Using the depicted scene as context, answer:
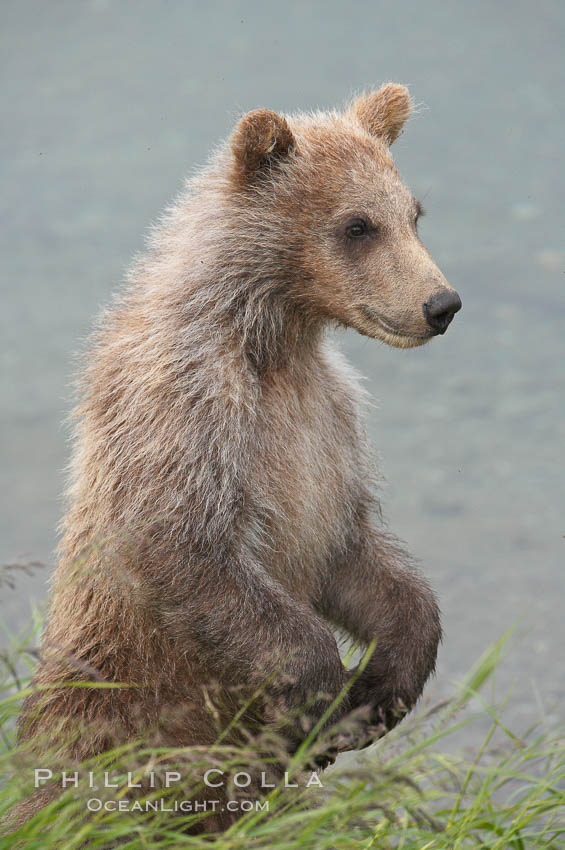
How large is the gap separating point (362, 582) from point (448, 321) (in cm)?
131

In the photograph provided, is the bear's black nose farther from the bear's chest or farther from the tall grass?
the tall grass

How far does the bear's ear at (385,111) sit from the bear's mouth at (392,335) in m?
0.88

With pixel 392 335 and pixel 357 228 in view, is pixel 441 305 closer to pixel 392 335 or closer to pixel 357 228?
pixel 392 335

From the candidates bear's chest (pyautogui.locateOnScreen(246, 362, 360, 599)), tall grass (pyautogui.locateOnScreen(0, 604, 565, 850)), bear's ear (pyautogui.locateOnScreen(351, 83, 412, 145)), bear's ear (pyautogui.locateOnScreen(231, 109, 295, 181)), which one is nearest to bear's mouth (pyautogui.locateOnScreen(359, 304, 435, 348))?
bear's chest (pyautogui.locateOnScreen(246, 362, 360, 599))

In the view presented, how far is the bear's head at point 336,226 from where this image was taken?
172 inches

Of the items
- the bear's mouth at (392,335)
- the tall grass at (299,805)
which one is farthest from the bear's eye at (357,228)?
the tall grass at (299,805)

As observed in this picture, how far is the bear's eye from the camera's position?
175 inches

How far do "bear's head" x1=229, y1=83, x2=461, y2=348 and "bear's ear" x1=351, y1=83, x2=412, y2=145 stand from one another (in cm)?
23

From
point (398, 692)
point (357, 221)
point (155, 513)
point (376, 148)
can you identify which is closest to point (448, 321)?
point (357, 221)

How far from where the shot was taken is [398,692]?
16.0 ft

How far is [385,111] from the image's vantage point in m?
4.94

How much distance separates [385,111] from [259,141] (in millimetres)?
713

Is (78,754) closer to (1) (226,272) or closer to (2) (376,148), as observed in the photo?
(1) (226,272)

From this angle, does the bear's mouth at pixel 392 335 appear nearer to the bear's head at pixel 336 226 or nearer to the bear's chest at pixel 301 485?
the bear's head at pixel 336 226
